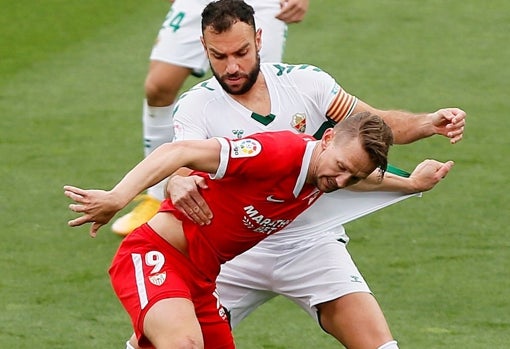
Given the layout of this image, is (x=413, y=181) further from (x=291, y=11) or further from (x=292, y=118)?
(x=291, y=11)

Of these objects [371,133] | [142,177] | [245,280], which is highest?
[371,133]

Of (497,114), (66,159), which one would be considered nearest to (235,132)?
(66,159)

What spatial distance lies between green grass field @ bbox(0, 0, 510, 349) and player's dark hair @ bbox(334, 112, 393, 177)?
6.10 ft

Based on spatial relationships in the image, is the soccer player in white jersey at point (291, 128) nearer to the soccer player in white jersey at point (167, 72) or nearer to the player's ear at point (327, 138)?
the player's ear at point (327, 138)

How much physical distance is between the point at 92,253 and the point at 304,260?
2.40m

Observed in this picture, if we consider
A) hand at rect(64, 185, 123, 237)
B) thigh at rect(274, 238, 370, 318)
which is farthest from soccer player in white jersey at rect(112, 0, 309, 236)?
hand at rect(64, 185, 123, 237)

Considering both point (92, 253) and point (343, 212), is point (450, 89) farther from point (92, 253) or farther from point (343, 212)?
point (343, 212)

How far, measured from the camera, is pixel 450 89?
11.8 metres

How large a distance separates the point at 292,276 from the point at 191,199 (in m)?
0.81

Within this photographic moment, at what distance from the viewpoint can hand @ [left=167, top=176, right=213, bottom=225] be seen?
18.8 feet

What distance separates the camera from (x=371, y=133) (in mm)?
5473

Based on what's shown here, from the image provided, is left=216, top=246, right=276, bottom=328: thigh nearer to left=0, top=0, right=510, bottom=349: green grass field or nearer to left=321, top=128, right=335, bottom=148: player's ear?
left=0, top=0, right=510, bottom=349: green grass field

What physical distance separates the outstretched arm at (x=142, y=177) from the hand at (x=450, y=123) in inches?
43.7

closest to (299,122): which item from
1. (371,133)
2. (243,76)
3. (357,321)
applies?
(243,76)
